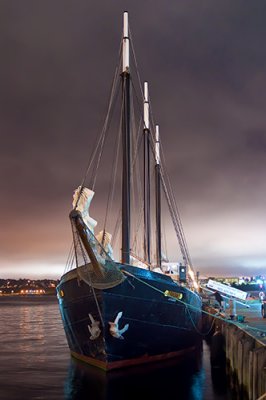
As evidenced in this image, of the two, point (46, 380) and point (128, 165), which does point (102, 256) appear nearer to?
point (128, 165)

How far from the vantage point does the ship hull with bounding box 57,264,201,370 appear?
19.5m

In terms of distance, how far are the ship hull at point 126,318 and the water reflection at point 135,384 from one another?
1.67 ft

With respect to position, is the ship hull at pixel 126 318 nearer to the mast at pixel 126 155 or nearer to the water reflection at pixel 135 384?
the water reflection at pixel 135 384

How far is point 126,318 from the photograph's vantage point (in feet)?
64.8

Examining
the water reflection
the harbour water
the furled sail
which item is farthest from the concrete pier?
the furled sail

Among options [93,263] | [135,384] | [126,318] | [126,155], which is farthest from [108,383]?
[126,155]

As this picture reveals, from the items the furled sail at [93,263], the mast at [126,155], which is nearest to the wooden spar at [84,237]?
the furled sail at [93,263]

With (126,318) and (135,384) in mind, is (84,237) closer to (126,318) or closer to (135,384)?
(126,318)

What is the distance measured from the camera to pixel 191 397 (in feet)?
61.2

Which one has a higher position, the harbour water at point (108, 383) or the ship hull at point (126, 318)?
the ship hull at point (126, 318)

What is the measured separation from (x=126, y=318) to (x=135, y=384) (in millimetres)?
2500

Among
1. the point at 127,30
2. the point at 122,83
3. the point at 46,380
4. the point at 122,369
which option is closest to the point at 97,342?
the point at 122,369

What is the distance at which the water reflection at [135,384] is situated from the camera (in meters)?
18.2

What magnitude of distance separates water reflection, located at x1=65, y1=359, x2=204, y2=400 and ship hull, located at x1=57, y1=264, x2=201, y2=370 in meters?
0.51
